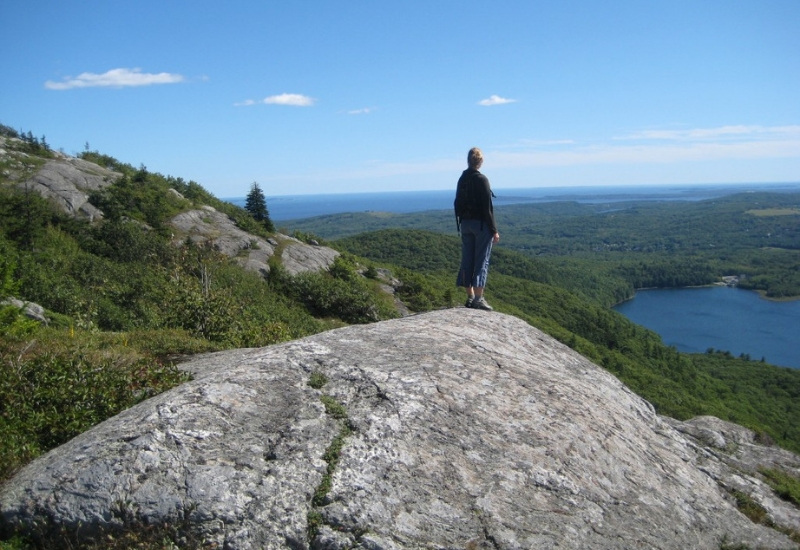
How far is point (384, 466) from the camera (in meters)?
4.57

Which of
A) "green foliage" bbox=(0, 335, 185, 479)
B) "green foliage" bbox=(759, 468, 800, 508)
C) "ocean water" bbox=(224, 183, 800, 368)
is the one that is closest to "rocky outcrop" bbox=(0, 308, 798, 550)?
"green foliage" bbox=(759, 468, 800, 508)

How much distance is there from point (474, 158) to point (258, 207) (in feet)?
116

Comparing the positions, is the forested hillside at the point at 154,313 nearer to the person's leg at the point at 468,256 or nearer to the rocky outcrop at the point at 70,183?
the rocky outcrop at the point at 70,183

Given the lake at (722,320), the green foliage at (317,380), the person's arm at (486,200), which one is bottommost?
the lake at (722,320)

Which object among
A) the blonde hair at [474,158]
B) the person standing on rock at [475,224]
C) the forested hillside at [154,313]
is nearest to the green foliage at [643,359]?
the forested hillside at [154,313]

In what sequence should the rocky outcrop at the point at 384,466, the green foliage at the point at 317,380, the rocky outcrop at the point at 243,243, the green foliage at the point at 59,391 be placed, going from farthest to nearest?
the rocky outcrop at the point at 243,243 < the green foliage at the point at 317,380 < the green foliage at the point at 59,391 < the rocky outcrop at the point at 384,466

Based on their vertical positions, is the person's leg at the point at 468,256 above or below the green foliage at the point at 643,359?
above

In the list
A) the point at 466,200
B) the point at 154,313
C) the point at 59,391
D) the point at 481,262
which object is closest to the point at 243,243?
the point at 154,313

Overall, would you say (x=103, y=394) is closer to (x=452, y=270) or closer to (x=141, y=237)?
(x=141, y=237)

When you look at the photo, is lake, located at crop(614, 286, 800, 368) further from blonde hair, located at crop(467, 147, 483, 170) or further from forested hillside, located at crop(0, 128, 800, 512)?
blonde hair, located at crop(467, 147, 483, 170)

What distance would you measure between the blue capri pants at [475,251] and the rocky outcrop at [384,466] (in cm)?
319

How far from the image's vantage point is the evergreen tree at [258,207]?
135 feet

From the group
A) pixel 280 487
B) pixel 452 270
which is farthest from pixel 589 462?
pixel 452 270

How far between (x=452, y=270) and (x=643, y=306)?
72.9 meters
